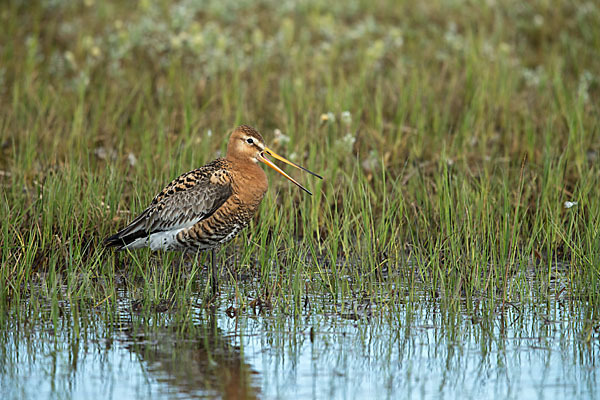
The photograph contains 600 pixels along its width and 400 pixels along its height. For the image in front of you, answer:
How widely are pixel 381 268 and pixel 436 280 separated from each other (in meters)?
0.68

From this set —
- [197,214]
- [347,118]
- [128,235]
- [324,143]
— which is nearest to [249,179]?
[197,214]

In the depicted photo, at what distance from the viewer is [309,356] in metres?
4.71

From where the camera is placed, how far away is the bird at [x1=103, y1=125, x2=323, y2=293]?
20.4 feet

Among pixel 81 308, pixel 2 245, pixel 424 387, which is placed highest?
pixel 2 245

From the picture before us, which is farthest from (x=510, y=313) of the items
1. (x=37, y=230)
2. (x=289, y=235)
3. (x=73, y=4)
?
(x=73, y=4)

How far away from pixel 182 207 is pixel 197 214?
0.11 meters

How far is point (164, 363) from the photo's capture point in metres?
4.57

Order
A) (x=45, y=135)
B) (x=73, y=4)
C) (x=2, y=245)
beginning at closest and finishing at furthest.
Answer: (x=2, y=245) → (x=45, y=135) → (x=73, y=4)

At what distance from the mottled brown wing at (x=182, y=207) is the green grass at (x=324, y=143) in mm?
281

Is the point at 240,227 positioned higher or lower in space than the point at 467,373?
higher

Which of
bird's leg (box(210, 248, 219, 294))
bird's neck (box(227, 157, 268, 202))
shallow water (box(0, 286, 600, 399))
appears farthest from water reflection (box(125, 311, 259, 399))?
bird's neck (box(227, 157, 268, 202))

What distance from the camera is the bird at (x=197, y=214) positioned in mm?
6230

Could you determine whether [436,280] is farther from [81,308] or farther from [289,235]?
[81,308]

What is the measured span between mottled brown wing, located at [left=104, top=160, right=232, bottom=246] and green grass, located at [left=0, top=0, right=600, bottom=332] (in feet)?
0.92
